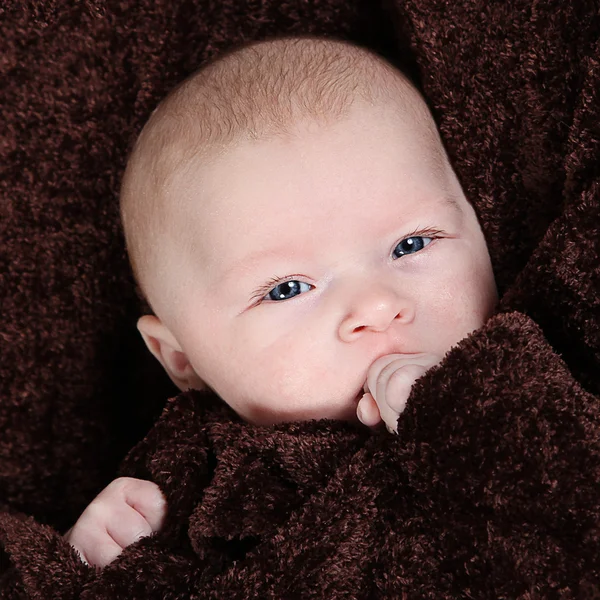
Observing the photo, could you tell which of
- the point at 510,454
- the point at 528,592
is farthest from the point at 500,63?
the point at 528,592

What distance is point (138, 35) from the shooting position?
1539mm

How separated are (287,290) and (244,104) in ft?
0.97

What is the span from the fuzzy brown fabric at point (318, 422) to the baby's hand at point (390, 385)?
30mm

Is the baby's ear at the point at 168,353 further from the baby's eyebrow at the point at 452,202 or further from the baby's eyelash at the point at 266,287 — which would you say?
the baby's eyebrow at the point at 452,202

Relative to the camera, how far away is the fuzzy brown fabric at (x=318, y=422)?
0.94 metres

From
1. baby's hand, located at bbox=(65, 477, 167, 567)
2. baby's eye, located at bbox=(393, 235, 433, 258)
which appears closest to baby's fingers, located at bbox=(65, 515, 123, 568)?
baby's hand, located at bbox=(65, 477, 167, 567)

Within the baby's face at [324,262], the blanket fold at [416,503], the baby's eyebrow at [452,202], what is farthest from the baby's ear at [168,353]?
the baby's eyebrow at [452,202]

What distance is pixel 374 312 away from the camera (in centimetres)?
112

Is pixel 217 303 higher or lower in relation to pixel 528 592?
higher

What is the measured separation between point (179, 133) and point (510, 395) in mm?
679

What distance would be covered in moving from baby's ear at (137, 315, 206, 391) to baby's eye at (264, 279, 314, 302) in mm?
286

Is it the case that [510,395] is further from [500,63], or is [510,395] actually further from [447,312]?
[500,63]

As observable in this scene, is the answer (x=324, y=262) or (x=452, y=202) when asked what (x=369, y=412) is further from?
(x=452, y=202)

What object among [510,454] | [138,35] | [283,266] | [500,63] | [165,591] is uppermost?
[138,35]
